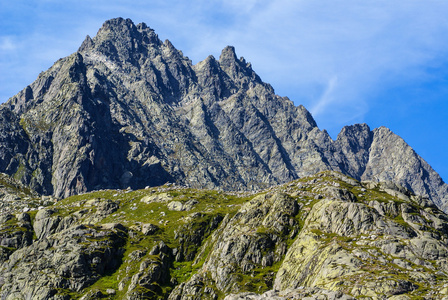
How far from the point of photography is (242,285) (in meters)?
113

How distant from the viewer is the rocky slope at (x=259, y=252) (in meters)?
91.5

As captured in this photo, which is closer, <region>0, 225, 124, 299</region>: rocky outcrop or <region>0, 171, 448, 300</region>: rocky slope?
<region>0, 171, 448, 300</region>: rocky slope

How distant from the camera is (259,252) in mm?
123000

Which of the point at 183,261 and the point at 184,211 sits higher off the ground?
the point at 184,211

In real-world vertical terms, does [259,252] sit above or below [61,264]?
above

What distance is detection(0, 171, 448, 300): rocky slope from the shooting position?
300ft

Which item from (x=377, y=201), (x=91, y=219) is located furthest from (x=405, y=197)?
(x=91, y=219)

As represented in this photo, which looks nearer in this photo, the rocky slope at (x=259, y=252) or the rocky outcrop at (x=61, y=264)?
the rocky slope at (x=259, y=252)

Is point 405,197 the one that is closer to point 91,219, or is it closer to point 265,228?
point 265,228

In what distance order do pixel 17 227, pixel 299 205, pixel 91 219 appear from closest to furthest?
pixel 299 205 → pixel 17 227 → pixel 91 219

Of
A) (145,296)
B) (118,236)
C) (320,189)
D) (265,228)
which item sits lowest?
(145,296)

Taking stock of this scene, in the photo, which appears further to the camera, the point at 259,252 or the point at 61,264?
the point at 61,264

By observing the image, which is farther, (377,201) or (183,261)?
(183,261)

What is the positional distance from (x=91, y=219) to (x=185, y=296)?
8278cm
